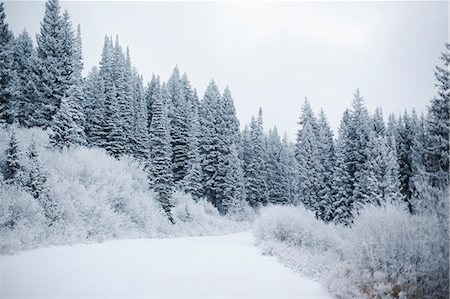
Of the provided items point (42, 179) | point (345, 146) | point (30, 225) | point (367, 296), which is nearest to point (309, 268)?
point (367, 296)

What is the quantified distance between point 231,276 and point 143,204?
1909cm

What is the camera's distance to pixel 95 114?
131 ft

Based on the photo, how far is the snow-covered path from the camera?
22.7 ft

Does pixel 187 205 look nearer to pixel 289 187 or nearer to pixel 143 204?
pixel 143 204

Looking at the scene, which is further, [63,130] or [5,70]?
[63,130]

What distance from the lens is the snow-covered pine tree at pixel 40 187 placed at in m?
15.3

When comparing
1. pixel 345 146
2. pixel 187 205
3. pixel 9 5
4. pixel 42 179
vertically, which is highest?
pixel 9 5

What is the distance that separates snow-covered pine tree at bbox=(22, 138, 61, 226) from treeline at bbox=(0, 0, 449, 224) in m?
9.26

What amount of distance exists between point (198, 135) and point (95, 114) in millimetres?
16381

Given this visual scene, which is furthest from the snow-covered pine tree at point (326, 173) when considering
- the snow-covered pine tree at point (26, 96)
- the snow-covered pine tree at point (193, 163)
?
the snow-covered pine tree at point (26, 96)

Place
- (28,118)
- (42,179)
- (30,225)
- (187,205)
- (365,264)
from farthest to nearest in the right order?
1. (187,205)
2. (28,118)
3. (42,179)
4. (30,225)
5. (365,264)

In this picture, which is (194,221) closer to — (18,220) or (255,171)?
(18,220)

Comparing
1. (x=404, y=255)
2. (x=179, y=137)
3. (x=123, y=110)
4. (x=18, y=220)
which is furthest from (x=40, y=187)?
(x=179, y=137)

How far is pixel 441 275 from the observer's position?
648cm
